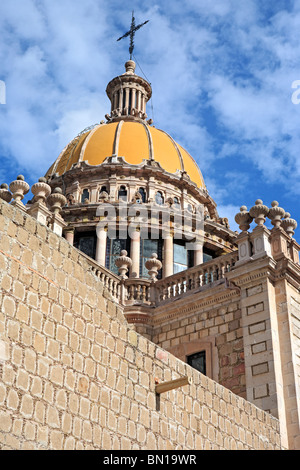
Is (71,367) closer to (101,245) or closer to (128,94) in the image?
(101,245)

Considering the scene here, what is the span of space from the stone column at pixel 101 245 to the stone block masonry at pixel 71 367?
1882 centimetres

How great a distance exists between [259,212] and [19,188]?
620 cm

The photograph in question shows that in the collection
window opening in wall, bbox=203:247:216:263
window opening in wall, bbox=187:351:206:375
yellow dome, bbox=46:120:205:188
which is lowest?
window opening in wall, bbox=187:351:206:375

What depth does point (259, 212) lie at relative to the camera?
1644cm

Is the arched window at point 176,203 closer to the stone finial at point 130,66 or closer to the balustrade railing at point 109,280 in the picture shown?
the stone finial at point 130,66

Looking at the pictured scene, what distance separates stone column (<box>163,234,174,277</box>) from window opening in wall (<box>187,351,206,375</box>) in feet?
41.0

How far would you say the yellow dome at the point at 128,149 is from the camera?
111 ft

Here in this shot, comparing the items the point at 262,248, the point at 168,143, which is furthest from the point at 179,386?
the point at 168,143

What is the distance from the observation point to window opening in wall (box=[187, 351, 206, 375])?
1612 cm

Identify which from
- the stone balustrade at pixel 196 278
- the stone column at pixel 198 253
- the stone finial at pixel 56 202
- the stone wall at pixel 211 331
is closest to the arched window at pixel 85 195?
the stone column at pixel 198 253

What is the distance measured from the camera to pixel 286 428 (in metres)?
13.6

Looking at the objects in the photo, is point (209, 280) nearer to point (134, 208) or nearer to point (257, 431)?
point (257, 431)

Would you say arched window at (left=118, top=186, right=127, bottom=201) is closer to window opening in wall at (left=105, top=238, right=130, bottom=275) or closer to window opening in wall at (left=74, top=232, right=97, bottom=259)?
window opening in wall at (left=74, top=232, right=97, bottom=259)

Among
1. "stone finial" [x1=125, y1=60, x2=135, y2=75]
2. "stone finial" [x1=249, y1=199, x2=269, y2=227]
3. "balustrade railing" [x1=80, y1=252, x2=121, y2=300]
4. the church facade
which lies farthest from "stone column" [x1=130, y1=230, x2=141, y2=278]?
"stone finial" [x1=125, y1=60, x2=135, y2=75]
